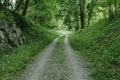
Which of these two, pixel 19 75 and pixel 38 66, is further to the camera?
pixel 38 66

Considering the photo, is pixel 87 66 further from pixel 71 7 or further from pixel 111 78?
pixel 71 7

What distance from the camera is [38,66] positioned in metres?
16.1

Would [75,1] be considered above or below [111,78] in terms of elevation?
above

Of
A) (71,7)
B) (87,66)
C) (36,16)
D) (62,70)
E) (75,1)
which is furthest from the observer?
(36,16)

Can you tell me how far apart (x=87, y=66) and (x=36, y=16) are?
4103 centimetres

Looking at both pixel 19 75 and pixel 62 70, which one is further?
pixel 62 70

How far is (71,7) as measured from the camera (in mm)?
48562

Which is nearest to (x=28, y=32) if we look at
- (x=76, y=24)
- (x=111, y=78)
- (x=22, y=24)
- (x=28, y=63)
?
(x=22, y=24)

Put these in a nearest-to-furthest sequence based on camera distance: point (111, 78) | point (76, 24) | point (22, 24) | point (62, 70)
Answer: point (111, 78)
point (62, 70)
point (22, 24)
point (76, 24)

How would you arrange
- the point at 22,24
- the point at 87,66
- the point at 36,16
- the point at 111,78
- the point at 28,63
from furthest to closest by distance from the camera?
the point at 36,16 < the point at 22,24 < the point at 28,63 < the point at 87,66 < the point at 111,78

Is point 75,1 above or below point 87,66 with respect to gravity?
above

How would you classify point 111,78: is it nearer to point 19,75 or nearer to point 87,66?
point 87,66

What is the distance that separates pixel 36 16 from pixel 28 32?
24125mm

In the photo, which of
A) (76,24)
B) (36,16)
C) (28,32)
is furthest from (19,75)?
(76,24)
